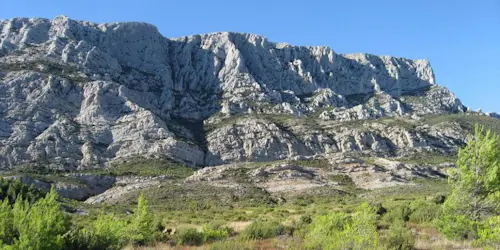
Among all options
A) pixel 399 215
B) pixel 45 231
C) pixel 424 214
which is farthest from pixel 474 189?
pixel 45 231

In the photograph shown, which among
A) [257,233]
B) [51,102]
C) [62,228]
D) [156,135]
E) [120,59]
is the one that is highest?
[120,59]

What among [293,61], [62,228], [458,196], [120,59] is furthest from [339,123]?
[62,228]

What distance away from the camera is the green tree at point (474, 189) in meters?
14.7

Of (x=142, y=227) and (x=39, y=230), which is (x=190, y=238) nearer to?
(x=142, y=227)

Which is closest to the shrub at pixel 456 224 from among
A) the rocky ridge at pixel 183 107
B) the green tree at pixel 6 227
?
the green tree at pixel 6 227

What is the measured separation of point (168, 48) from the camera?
187m

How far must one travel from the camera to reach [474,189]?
1556cm

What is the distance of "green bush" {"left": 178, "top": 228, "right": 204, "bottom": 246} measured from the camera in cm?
1553

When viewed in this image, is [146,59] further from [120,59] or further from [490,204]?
[490,204]

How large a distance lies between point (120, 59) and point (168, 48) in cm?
2809

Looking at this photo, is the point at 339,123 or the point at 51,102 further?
the point at 339,123

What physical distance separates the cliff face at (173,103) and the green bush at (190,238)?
9306 cm

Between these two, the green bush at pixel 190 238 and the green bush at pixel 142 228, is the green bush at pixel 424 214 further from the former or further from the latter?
the green bush at pixel 142 228

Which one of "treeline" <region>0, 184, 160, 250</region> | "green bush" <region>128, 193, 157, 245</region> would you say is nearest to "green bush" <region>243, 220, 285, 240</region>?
"green bush" <region>128, 193, 157, 245</region>
